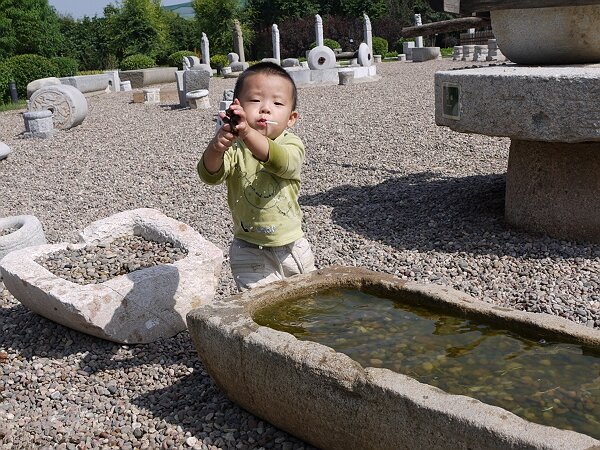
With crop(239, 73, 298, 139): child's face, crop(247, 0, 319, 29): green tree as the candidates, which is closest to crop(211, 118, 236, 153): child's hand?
crop(239, 73, 298, 139): child's face

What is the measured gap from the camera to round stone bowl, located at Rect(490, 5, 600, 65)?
412 cm

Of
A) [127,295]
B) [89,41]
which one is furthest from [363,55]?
[89,41]

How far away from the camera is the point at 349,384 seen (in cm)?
214

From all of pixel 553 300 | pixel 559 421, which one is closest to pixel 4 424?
pixel 559 421

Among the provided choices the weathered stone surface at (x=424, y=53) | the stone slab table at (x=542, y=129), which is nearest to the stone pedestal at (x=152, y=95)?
the stone slab table at (x=542, y=129)

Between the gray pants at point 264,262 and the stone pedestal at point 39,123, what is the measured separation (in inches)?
336

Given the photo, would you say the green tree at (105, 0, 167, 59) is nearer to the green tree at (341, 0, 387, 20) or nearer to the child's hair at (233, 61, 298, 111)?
the green tree at (341, 0, 387, 20)

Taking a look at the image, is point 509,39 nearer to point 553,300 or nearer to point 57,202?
point 553,300

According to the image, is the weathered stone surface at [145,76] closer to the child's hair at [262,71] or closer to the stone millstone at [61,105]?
the stone millstone at [61,105]

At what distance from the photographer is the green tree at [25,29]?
73.2 feet

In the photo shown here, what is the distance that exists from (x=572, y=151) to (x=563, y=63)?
61cm

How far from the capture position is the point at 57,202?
638 centimetres

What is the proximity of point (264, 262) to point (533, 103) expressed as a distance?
1.79 meters

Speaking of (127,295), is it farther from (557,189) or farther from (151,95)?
(151,95)
